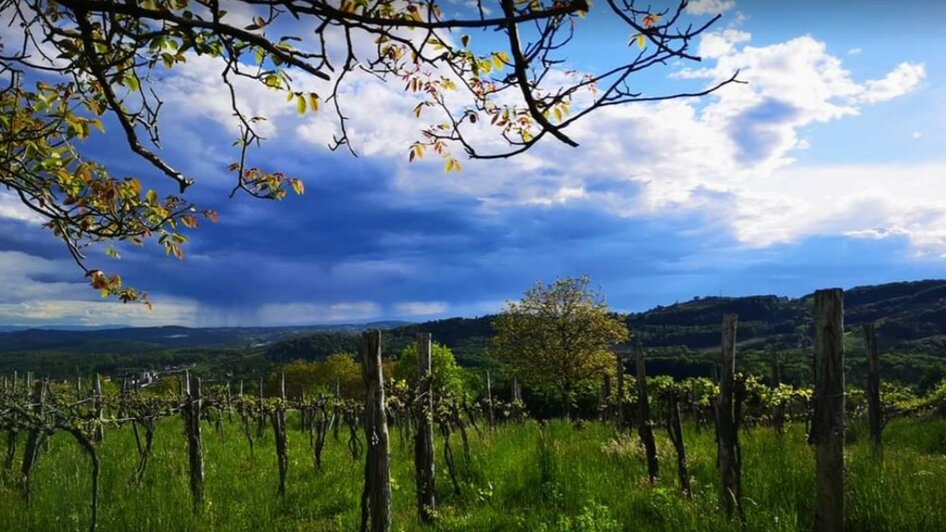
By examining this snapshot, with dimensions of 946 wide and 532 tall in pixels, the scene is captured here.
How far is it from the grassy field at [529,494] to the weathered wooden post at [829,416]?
0.42 metres

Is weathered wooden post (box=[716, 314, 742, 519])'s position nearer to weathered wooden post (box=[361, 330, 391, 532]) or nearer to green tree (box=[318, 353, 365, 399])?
weathered wooden post (box=[361, 330, 391, 532])

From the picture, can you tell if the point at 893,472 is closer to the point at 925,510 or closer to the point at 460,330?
the point at 925,510

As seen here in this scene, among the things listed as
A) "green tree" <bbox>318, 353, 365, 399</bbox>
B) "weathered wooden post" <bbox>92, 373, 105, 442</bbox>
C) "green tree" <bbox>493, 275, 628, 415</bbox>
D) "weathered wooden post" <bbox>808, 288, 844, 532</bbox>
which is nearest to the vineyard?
"weathered wooden post" <bbox>808, 288, 844, 532</bbox>

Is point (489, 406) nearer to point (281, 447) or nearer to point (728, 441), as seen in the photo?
point (281, 447)

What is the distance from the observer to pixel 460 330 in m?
182

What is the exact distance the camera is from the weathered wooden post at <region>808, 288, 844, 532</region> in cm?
523

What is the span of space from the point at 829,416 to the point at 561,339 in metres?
29.4

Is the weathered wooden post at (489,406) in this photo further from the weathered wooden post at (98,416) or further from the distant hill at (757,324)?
the distant hill at (757,324)

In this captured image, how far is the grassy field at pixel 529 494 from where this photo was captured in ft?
19.8

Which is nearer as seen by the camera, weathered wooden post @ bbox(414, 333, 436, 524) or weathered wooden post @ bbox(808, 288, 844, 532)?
weathered wooden post @ bbox(808, 288, 844, 532)

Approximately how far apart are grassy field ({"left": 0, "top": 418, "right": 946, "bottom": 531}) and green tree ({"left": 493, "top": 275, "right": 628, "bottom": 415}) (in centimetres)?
2076

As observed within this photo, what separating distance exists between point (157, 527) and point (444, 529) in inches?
140

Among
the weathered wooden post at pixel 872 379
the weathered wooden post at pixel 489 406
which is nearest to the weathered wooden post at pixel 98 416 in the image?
the weathered wooden post at pixel 489 406

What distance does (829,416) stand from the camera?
531 centimetres
